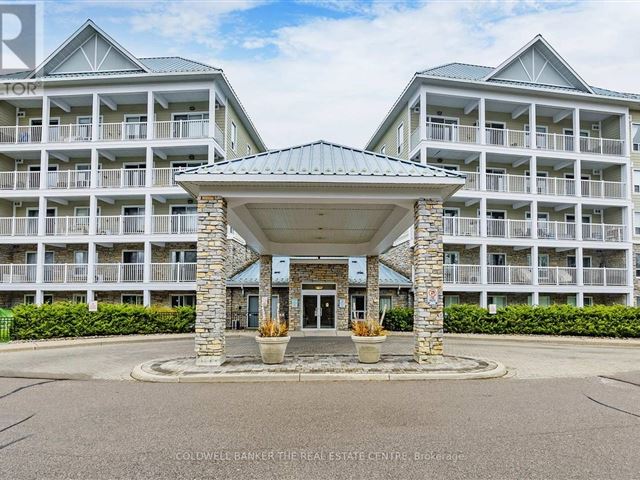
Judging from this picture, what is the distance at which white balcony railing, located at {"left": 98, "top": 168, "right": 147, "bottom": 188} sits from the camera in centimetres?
2689

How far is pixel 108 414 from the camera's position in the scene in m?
7.40

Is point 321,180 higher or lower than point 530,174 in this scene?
lower

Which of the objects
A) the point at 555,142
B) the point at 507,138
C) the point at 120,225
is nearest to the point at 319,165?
the point at 120,225

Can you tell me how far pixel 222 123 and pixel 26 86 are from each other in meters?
11.0

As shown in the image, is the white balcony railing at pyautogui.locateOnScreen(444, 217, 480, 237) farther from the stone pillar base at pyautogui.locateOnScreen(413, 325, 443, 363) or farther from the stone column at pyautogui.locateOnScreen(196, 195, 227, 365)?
the stone column at pyautogui.locateOnScreen(196, 195, 227, 365)

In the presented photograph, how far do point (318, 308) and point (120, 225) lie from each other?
11457 mm

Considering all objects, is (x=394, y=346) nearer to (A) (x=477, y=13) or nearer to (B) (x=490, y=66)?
(A) (x=477, y=13)

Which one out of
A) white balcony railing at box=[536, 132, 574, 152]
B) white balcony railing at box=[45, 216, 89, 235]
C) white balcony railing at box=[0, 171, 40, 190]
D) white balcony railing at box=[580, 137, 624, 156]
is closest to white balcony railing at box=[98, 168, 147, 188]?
white balcony railing at box=[45, 216, 89, 235]

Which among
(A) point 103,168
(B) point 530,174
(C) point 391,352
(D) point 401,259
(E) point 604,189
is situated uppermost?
(A) point 103,168

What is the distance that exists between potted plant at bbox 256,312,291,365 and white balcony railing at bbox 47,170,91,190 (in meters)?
19.6

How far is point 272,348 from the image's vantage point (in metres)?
11.8

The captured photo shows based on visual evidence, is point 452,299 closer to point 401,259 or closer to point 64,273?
point 401,259

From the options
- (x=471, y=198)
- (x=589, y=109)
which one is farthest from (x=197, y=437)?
(x=589, y=109)

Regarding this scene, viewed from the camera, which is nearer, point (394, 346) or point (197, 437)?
point (197, 437)
